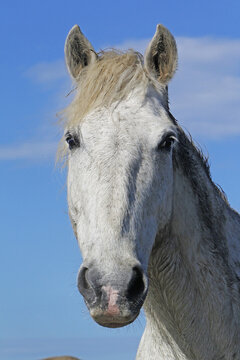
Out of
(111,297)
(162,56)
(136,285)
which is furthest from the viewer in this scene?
(162,56)

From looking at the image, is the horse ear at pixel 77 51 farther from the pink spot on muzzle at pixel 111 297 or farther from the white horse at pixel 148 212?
the pink spot on muzzle at pixel 111 297

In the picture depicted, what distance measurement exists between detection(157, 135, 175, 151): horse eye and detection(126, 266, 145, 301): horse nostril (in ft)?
3.29

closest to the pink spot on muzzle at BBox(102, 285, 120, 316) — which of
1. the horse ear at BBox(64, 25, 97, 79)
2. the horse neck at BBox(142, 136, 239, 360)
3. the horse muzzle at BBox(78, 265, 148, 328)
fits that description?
the horse muzzle at BBox(78, 265, 148, 328)

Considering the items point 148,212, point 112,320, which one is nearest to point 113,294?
point 112,320

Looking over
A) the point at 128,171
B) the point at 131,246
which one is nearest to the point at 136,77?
the point at 128,171

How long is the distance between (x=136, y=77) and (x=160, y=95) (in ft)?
0.77

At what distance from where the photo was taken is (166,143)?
18.5 ft

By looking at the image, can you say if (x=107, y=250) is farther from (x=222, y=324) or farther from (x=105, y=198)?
(x=222, y=324)

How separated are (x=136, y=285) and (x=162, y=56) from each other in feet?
6.72

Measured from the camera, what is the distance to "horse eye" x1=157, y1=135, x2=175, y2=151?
219 inches

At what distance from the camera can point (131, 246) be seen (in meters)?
5.10

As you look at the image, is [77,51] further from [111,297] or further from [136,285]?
[111,297]

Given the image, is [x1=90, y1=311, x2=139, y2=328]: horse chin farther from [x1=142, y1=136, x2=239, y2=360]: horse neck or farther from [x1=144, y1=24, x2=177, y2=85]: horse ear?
[x1=144, y1=24, x2=177, y2=85]: horse ear

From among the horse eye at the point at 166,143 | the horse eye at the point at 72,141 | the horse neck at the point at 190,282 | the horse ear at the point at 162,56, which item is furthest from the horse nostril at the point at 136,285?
the horse ear at the point at 162,56
